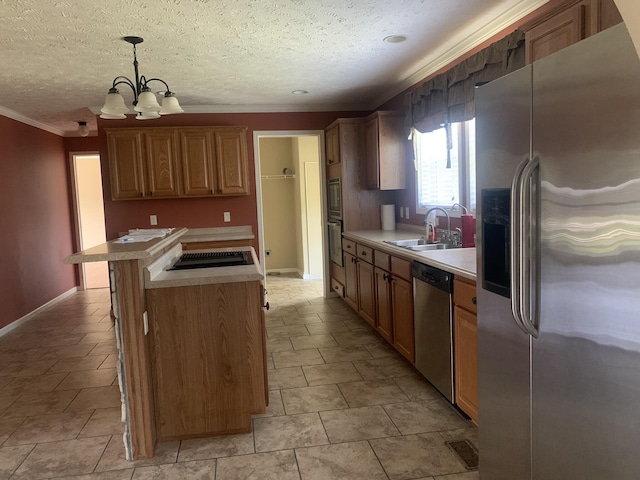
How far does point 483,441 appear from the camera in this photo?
1.97 metres

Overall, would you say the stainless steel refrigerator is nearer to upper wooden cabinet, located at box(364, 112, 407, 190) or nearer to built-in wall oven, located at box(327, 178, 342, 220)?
upper wooden cabinet, located at box(364, 112, 407, 190)

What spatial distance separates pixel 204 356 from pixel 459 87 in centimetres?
257

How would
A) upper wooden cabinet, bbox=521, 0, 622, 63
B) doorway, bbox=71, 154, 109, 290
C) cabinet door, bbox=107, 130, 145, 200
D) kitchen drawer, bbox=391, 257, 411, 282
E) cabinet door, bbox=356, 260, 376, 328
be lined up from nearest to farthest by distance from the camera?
upper wooden cabinet, bbox=521, 0, 622, 63, kitchen drawer, bbox=391, 257, 411, 282, cabinet door, bbox=356, 260, 376, 328, cabinet door, bbox=107, 130, 145, 200, doorway, bbox=71, 154, 109, 290

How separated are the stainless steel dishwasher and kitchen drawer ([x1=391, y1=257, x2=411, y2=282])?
11 cm

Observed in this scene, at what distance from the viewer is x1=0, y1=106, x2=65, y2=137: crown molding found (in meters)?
5.34

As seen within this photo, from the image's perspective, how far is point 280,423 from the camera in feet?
8.96

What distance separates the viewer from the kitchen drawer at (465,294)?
2369 millimetres

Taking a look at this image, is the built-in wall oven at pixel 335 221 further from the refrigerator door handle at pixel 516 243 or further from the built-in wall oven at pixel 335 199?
the refrigerator door handle at pixel 516 243

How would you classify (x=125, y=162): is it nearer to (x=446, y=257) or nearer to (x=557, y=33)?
(x=446, y=257)

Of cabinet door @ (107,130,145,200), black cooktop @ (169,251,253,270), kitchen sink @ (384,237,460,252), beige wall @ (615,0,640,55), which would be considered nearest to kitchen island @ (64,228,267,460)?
black cooktop @ (169,251,253,270)

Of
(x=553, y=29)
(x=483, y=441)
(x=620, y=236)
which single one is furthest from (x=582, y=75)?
(x=483, y=441)

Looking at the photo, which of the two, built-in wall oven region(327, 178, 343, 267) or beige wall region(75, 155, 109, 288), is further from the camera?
beige wall region(75, 155, 109, 288)

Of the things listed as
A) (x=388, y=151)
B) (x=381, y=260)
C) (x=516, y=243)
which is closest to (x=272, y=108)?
(x=388, y=151)

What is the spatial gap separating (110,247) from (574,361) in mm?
2058
